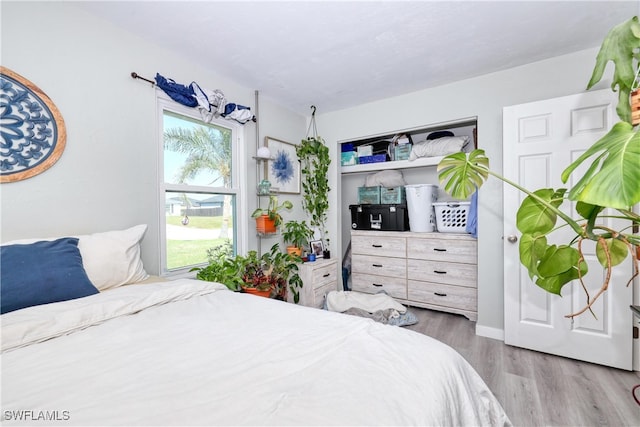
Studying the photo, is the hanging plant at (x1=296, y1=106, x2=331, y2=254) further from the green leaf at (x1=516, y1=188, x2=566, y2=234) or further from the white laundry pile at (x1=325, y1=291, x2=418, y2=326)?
the green leaf at (x1=516, y1=188, x2=566, y2=234)

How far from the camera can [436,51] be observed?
2.11m

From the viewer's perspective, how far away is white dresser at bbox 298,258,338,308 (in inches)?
113

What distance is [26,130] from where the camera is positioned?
1419 mm

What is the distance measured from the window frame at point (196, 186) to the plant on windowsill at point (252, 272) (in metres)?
0.19

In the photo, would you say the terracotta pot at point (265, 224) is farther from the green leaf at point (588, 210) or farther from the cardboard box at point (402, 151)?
the green leaf at point (588, 210)

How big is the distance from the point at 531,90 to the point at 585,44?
0.40m

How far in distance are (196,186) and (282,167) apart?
Answer: 107 cm

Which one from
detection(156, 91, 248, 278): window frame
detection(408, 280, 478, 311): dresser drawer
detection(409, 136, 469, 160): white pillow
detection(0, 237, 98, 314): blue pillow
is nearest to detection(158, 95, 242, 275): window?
detection(156, 91, 248, 278): window frame

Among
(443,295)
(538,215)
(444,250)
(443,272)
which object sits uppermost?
(538,215)

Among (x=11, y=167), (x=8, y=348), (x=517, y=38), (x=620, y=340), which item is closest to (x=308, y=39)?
(x=517, y=38)

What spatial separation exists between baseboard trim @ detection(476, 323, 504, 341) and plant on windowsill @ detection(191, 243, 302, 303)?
1781mm

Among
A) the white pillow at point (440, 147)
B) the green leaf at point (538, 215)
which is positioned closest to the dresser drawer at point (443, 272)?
the white pillow at point (440, 147)

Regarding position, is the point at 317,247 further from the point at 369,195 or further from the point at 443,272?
the point at 443,272

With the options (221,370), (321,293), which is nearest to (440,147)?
(321,293)
